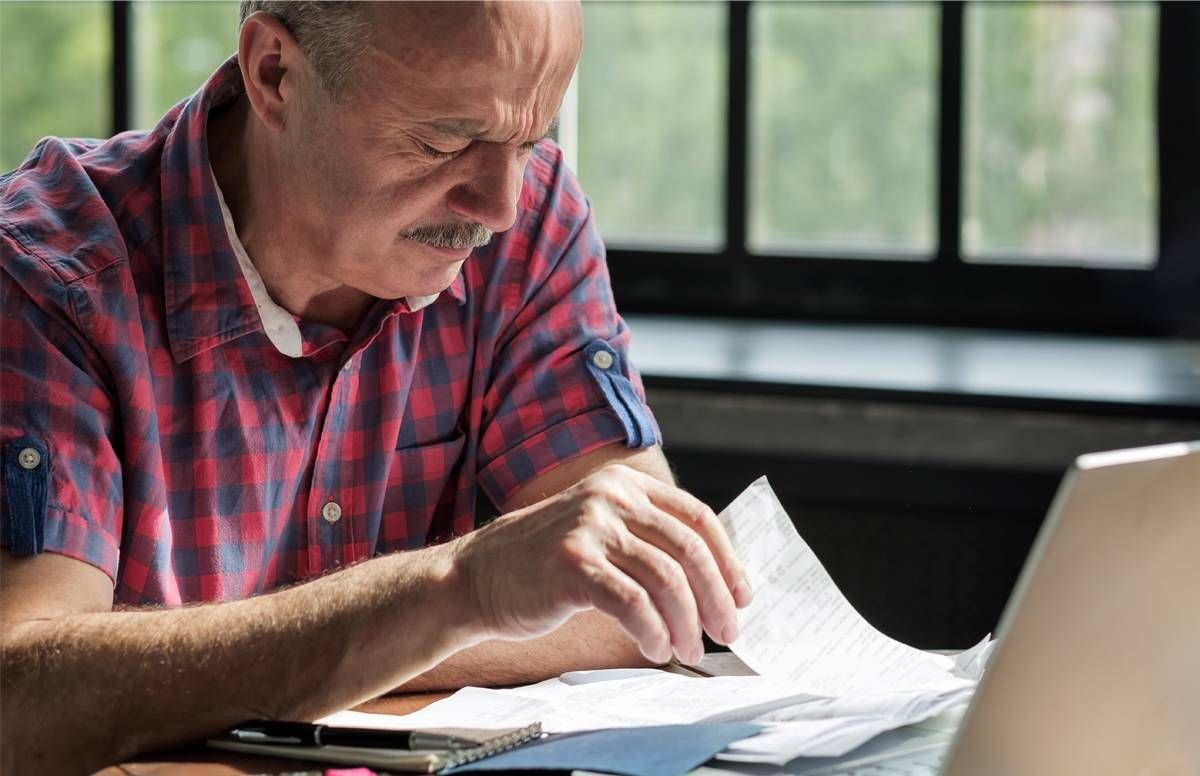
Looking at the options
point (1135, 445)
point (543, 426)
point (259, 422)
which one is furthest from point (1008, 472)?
point (259, 422)

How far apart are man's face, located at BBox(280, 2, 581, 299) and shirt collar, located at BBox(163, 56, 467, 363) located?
0.06 meters

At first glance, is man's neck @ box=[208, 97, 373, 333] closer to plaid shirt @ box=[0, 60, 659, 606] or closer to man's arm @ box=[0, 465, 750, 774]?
plaid shirt @ box=[0, 60, 659, 606]

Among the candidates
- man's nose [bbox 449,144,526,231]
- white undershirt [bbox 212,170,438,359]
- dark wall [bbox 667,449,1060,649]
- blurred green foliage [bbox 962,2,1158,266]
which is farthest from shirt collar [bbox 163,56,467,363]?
blurred green foliage [bbox 962,2,1158,266]

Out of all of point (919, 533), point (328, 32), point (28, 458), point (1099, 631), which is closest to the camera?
point (1099, 631)

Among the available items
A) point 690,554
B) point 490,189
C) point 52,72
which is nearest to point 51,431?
point 490,189

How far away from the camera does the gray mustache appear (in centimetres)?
146

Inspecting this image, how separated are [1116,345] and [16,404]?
2032mm

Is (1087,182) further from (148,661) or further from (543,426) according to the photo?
(148,661)

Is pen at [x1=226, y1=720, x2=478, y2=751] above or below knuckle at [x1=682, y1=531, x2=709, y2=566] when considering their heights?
below

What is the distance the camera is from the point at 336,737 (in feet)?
3.55

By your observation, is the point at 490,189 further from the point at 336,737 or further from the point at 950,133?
the point at 950,133

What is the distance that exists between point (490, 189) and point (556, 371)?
23cm

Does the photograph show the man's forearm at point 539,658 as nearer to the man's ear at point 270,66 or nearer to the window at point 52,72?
the man's ear at point 270,66

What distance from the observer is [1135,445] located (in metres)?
2.32
